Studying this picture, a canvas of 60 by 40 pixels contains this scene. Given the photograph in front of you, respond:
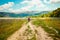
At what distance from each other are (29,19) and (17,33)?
0.42 m

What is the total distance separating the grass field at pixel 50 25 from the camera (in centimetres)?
323

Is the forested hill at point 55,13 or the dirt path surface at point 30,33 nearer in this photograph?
the dirt path surface at point 30,33

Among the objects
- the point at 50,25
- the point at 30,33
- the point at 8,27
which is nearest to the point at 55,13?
the point at 50,25

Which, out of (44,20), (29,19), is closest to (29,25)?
(29,19)

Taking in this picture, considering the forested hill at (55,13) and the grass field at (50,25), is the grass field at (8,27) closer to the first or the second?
the grass field at (50,25)

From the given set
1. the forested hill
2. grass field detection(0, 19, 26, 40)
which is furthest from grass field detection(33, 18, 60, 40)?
grass field detection(0, 19, 26, 40)

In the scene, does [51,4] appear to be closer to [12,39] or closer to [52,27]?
[52,27]

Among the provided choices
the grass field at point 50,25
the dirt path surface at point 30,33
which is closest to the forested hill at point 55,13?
the grass field at point 50,25

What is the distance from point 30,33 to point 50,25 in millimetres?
494

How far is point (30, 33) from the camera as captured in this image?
10.5 ft

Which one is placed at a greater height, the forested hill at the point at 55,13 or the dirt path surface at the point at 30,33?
the forested hill at the point at 55,13

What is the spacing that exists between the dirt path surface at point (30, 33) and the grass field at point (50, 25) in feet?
0.32

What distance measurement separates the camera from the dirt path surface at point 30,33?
314cm

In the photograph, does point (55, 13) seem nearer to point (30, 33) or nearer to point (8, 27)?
point (30, 33)
